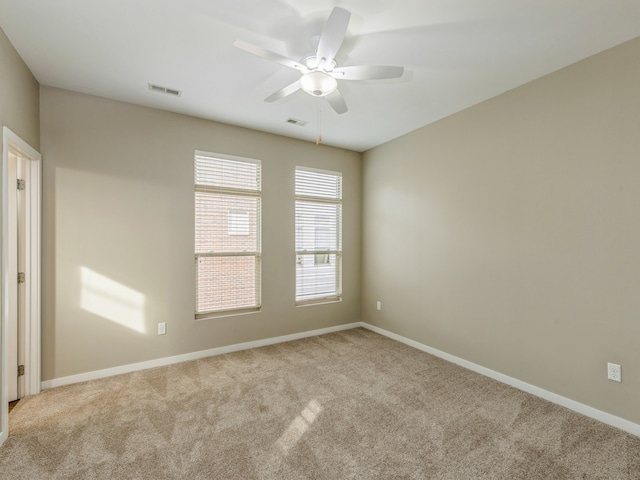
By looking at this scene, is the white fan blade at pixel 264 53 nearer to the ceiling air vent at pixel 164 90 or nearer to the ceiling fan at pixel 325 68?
the ceiling fan at pixel 325 68

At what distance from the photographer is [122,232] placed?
10.8 ft

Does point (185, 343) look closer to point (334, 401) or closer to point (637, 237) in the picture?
point (334, 401)

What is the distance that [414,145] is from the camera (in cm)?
412

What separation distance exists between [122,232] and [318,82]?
8.50ft

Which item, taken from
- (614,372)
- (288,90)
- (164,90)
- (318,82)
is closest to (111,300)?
(164,90)

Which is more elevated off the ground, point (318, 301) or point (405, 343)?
point (318, 301)

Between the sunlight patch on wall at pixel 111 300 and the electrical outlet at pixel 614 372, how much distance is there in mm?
4292

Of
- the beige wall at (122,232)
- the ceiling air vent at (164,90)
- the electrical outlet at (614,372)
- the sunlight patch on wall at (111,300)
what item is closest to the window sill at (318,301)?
the beige wall at (122,232)

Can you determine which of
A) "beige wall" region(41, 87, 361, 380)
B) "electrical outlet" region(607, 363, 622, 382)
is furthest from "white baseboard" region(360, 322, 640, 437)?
"beige wall" region(41, 87, 361, 380)

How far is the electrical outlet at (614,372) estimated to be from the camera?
2.36 meters

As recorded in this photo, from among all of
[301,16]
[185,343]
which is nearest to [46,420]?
[185,343]

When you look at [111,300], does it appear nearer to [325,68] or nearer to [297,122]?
[297,122]

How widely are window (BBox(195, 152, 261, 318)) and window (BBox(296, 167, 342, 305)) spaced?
66 cm

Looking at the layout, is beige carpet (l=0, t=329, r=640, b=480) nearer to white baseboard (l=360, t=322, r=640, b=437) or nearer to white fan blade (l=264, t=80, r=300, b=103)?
white baseboard (l=360, t=322, r=640, b=437)
